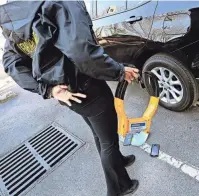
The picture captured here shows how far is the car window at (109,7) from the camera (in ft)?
9.13

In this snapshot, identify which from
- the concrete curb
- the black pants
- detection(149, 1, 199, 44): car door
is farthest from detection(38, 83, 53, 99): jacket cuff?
the concrete curb

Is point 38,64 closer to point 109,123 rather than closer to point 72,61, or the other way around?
point 72,61

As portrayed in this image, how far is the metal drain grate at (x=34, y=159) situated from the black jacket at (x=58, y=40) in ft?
4.84

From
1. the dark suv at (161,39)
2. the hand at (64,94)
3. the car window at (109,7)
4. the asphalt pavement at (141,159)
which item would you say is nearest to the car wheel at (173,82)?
the dark suv at (161,39)

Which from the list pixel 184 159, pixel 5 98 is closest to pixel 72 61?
pixel 184 159

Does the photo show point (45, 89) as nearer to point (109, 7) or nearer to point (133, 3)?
point (133, 3)

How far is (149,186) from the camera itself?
203cm

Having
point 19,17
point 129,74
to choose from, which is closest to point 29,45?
point 19,17

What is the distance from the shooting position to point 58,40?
1.14 metres

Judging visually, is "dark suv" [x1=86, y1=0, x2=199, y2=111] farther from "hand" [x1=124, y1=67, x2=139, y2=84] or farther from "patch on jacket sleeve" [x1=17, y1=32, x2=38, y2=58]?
"patch on jacket sleeve" [x1=17, y1=32, x2=38, y2=58]

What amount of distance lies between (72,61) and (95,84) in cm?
27

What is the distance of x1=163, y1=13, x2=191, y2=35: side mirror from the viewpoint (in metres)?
2.22

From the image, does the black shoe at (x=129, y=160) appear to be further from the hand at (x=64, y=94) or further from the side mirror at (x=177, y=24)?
the side mirror at (x=177, y=24)

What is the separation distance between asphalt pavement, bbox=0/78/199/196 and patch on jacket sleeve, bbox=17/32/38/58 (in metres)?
1.36
